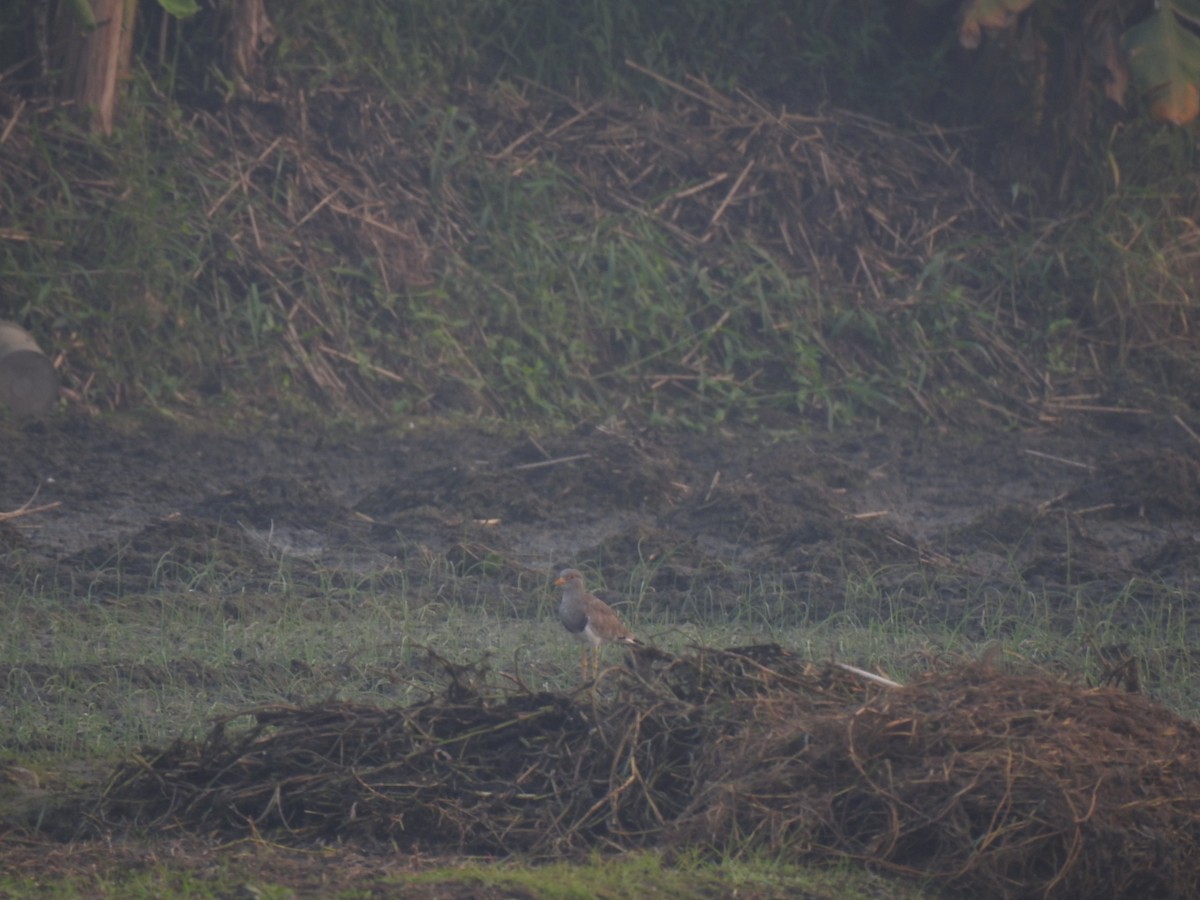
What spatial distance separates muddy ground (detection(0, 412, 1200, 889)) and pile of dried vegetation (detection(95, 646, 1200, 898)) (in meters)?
2.06

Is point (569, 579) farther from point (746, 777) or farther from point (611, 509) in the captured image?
point (611, 509)

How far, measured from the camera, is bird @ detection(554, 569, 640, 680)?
5.89 metres

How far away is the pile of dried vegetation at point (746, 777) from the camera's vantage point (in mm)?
4176

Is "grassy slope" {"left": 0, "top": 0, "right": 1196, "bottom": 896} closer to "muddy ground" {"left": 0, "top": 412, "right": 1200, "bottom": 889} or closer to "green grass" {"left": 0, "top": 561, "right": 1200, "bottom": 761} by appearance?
"muddy ground" {"left": 0, "top": 412, "right": 1200, "bottom": 889}

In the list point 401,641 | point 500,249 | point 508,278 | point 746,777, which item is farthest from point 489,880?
point 500,249

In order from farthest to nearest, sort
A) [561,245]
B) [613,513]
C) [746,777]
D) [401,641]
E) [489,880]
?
[561,245] < [613,513] < [401,641] < [746,777] < [489,880]

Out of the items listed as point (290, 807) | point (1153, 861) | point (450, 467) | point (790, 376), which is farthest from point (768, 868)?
point (790, 376)

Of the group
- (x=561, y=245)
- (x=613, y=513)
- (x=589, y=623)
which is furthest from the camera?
(x=561, y=245)

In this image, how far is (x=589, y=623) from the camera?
19.5 feet

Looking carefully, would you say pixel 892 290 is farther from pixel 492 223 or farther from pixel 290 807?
pixel 290 807

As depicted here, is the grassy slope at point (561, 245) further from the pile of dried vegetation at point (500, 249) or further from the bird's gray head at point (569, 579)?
the bird's gray head at point (569, 579)

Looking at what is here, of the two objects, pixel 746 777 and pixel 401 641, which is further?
pixel 401 641

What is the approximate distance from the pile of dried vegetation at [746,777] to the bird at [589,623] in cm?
98

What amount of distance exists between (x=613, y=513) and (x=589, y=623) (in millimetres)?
2463
